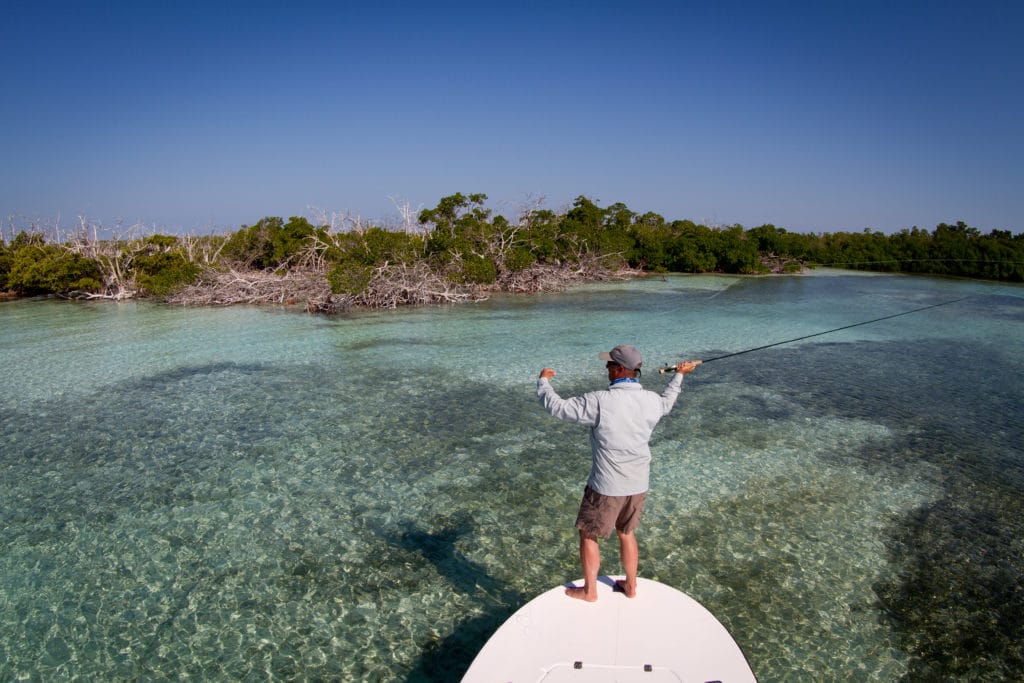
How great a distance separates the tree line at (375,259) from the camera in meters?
20.5

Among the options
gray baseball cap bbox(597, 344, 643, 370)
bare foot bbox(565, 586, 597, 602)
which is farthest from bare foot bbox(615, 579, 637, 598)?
gray baseball cap bbox(597, 344, 643, 370)

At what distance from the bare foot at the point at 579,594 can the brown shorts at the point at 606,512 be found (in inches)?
15.7

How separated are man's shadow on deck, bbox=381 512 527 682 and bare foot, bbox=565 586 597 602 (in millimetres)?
678

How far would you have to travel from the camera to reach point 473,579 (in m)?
4.54

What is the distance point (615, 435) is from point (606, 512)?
484mm

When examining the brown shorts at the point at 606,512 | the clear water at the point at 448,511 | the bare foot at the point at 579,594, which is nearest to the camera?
the brown shorts at the point at 606,512

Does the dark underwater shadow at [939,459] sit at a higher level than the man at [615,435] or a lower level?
lower

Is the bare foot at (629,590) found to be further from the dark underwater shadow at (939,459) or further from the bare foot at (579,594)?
the dark underwater shadow at (939,459)

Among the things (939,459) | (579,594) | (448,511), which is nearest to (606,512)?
(579,594)

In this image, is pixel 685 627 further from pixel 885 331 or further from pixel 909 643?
pixel 885 331

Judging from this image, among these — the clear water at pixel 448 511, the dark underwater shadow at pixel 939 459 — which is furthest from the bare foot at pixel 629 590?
the dark underwater shadow at pixel 939 459

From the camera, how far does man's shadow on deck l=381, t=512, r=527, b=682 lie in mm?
3689

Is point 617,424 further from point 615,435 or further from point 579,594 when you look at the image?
point 579,594

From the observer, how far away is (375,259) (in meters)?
20.1
